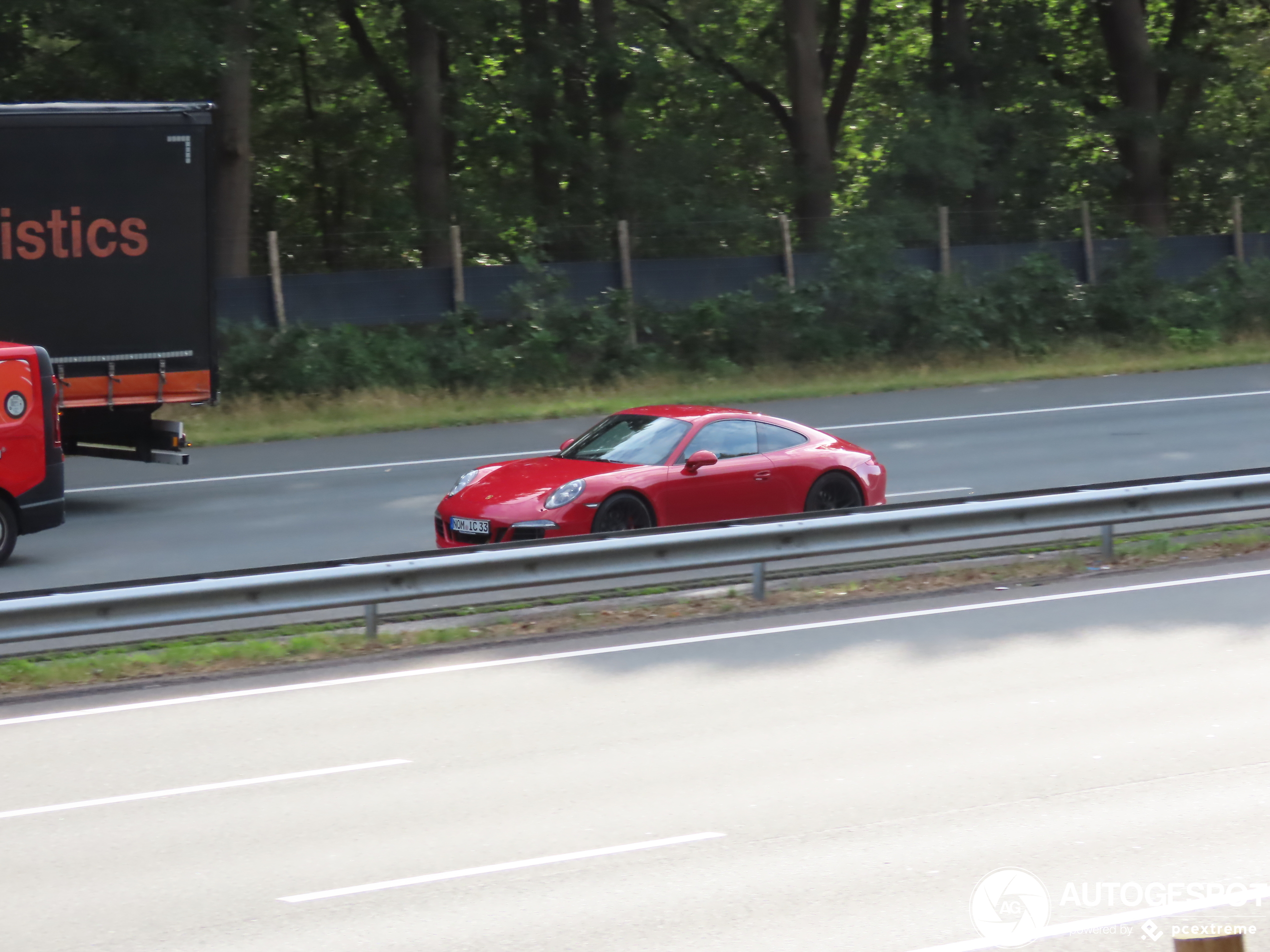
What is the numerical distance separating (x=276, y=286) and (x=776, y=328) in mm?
8618

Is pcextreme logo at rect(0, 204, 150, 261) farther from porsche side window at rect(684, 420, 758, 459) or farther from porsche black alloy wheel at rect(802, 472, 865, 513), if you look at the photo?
porsche black alloy wheel at rect(802, 472, 865, 513)

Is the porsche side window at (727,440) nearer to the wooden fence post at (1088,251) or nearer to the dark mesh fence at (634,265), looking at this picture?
the dark mesh fence at (634,265)

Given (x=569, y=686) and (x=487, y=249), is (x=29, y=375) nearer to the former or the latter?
(x=569, y=686)

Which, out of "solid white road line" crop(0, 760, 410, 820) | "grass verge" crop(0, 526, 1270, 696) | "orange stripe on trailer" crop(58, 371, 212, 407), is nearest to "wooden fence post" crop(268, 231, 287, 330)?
"orange stripe on trailer" crop(58, 371, 212, 407)

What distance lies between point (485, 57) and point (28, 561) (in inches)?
985

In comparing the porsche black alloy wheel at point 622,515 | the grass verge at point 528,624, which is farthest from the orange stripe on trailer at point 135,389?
the grass verge at point 528,624

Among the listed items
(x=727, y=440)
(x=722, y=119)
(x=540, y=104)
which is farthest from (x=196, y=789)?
(x=722, y=119)

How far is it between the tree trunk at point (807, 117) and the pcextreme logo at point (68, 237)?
61.0 ft

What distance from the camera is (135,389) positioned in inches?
664

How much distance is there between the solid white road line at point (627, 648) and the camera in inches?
356

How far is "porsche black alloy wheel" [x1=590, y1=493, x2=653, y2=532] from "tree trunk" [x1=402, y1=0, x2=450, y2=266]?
785 inches

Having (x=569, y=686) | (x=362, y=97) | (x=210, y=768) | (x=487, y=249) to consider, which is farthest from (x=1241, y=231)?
(x=210, y=768)

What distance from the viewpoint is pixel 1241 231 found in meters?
34.0

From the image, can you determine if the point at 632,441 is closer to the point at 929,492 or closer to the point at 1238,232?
the point at 929,492
